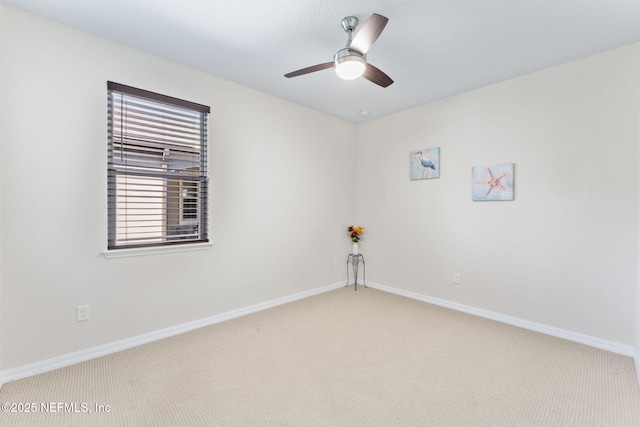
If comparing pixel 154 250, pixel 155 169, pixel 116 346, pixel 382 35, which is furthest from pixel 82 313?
pixel 382 35

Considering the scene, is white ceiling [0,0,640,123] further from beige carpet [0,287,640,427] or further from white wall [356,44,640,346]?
beige carpet [0,287,640,427]

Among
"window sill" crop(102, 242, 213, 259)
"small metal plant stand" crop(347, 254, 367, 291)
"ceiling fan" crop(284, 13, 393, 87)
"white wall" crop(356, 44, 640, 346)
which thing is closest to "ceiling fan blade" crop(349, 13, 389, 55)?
"ceiling fan" crop(284, 13, 393, 87)

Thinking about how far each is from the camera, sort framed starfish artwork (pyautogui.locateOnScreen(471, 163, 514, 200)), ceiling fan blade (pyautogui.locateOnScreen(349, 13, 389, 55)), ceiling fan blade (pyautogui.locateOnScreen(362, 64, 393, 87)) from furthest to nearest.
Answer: framed starfish artwork (pyautogui.locateOnScreen(471, 163, 514, 200))
ceiling fan blade (pyautogui.locateOnScreen(362, 64, 393, 87))
ceiling fan blade (pyautogui.locateOnScreen(349, 13, 389, 55))

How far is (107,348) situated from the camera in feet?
7.70

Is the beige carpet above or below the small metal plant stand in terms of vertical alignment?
below

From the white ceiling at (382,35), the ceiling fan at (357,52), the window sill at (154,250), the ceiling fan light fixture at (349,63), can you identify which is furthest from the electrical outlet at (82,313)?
the ceiling fan light fixture at (349,63)

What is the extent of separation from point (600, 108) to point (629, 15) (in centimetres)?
73

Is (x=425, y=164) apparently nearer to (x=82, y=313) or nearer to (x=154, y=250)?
(x=154, y=250)

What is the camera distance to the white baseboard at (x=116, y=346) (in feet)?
6.61

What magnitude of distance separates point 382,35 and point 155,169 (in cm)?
219

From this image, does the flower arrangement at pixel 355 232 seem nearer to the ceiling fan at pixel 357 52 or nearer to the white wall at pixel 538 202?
the white wall at pixel 538 202

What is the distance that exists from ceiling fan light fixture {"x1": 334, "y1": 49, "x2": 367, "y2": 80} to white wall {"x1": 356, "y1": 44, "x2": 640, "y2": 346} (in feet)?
6.21

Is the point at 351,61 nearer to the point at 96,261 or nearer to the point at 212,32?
the point at 212,32

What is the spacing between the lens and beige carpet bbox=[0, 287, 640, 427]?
1666 millimetres
